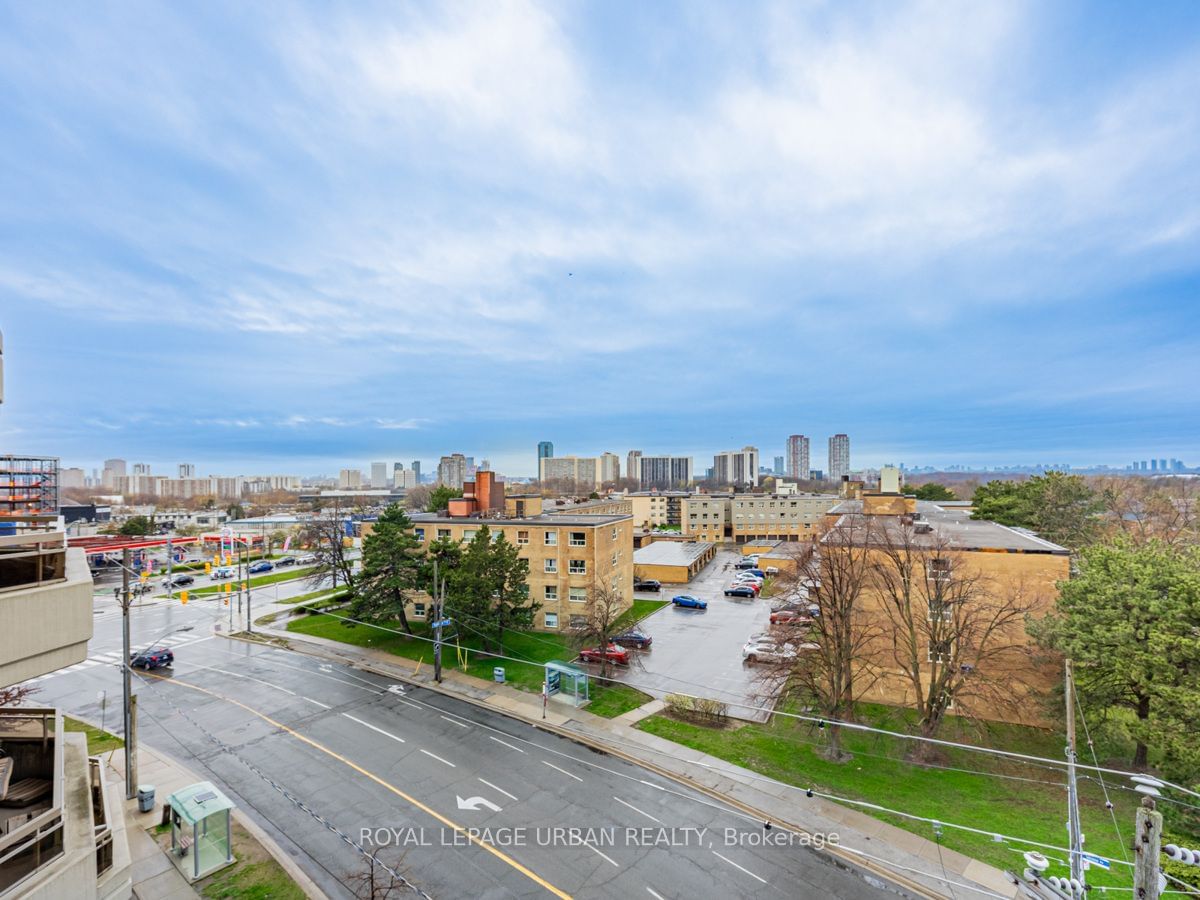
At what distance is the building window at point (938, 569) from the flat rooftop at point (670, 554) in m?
32.6

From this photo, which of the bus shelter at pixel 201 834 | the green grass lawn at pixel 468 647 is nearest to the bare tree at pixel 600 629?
the green grass lawn at pixel 468 647

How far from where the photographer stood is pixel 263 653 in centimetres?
3359

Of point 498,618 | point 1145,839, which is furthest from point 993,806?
point 498,618

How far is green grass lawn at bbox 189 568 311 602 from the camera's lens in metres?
51.8

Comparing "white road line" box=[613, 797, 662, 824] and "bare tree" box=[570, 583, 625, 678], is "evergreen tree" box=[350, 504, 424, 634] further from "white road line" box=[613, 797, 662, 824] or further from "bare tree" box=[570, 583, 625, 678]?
"white road line" box=[613, 797, 662, 824]

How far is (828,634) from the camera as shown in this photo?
21.8 meters

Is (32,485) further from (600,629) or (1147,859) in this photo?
(1147,859)

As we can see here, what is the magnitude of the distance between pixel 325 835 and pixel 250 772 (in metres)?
5.66

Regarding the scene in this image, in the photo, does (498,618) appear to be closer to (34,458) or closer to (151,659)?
(151,659)

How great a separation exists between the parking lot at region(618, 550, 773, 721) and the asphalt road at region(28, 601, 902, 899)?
6.11 metres

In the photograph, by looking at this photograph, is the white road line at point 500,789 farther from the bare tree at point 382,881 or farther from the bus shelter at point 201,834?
the bus shelter at point 201,834

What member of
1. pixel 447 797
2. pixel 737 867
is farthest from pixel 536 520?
pixel 737 867

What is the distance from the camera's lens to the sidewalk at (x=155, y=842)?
13.5 metres

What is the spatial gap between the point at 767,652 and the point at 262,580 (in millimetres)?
57975
